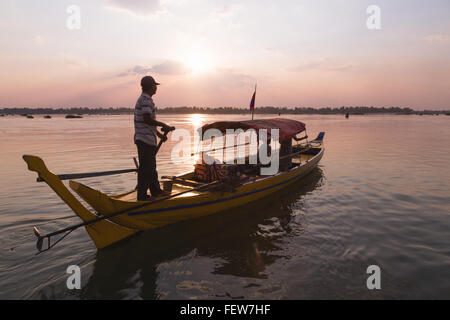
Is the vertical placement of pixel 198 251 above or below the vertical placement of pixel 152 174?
below

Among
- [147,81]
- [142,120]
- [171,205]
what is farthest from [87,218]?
[147,81]

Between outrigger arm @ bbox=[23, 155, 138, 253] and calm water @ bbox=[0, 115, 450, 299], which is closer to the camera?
outrigger arm @ bbox=[23, 155, 138, 253]

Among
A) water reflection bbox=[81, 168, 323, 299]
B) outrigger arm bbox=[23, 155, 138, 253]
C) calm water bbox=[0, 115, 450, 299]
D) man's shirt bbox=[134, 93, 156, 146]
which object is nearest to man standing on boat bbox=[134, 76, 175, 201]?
man's shirt bbox=[134, 93, 156, 146]

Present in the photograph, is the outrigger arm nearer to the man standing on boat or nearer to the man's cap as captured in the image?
the man standing on boat

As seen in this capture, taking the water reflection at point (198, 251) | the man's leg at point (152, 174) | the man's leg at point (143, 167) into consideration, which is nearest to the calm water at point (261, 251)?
the water reflection at point (198, 251)

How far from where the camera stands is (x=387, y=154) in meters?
19.7

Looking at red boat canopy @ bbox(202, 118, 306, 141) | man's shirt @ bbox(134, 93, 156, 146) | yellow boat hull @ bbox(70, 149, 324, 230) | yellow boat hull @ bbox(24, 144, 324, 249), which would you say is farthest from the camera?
red boat canopy @ bbox(202, 118, 306, 141)

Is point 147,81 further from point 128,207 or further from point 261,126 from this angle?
point 261,126

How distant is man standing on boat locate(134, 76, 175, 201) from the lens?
5930mm

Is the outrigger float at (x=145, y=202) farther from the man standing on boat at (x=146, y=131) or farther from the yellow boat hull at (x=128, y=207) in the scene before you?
the man standing on boat at (x=146, y=131)

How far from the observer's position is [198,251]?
643 cm

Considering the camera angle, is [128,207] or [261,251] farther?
[261,251]

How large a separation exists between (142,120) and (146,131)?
29cm
